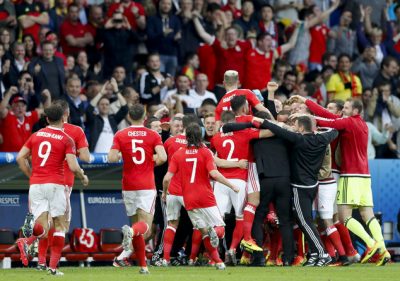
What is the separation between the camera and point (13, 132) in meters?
24.1

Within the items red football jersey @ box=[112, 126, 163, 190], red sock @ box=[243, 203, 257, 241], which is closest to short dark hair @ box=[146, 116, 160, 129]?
red football jersey @ box=[112, 126, 163, 190]

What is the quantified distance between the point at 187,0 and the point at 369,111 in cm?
441

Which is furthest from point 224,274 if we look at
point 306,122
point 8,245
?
point 8,245

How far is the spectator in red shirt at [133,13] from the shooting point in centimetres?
2742

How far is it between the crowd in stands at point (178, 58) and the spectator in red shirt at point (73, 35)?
0.8 inches

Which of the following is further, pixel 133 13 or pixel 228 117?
pixel 133 13

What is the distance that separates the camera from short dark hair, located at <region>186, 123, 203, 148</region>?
19.2 m

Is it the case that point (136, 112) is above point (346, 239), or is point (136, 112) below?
above

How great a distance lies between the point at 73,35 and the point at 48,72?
6.64ft

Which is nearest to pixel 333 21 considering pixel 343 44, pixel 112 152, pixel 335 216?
pixel 343 44

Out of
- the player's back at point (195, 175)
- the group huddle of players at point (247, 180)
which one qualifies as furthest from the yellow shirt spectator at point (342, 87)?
the player's back at point (195, 175)

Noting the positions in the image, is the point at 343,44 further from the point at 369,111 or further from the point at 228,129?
the point at 228,129

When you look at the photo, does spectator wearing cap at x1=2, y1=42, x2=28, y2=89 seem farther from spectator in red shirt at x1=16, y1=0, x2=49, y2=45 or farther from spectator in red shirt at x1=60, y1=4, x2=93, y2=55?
spectator in red shirt at x1=60, y1=4, x2=93, y2=55

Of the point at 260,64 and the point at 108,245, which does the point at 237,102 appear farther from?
the point at 260,64
